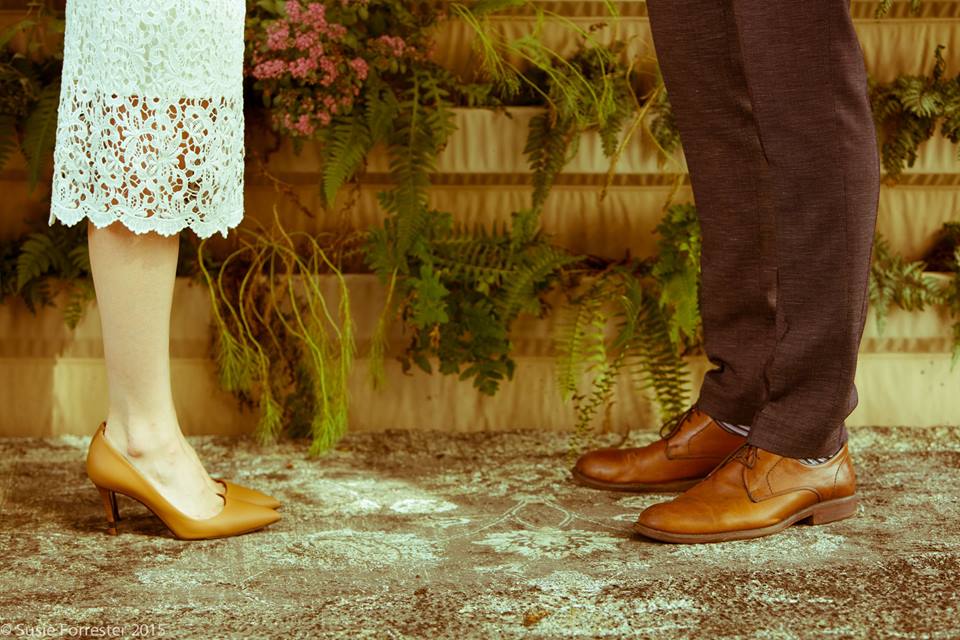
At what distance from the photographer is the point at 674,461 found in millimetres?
1837

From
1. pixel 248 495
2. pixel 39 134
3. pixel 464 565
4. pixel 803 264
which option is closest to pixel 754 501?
pixel 803 264

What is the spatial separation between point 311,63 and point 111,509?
1010mm

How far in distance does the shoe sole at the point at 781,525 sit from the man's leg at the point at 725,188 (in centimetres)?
20

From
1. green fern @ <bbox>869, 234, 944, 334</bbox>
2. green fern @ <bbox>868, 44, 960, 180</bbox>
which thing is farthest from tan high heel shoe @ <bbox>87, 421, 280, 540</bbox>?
green fern @ <bbox>868, 44, 960, 180</bbox>

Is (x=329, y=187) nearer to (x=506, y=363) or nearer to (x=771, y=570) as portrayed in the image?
(x=506, y=363)

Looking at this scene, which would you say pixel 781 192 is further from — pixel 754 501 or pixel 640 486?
pixel 640 486

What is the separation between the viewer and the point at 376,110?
210cm

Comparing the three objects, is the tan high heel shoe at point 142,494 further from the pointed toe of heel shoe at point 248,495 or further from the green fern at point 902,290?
the green fern at point 902,290

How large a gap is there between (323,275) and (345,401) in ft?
1.05

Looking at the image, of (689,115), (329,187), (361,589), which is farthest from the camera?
(329,187)

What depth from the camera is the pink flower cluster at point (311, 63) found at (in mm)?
2072

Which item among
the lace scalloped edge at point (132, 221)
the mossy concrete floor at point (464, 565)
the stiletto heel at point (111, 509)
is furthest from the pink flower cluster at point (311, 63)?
the stiletto heel at point (111, 509)

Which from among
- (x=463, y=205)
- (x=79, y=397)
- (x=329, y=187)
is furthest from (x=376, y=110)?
(x=79, y=397)

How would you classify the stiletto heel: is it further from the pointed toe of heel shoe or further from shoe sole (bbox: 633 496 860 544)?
shoe sole (bbox: 633 496 860 544)
